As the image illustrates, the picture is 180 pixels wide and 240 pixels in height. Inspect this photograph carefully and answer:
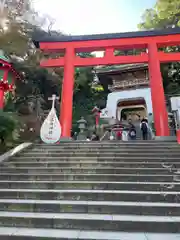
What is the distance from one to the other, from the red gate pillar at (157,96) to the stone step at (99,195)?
4.54m

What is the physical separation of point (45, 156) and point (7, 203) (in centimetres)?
252

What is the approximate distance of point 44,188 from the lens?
13.1 feet

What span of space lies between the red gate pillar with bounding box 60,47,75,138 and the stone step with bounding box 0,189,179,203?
4512 mm

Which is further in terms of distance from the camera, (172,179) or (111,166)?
(111,166)

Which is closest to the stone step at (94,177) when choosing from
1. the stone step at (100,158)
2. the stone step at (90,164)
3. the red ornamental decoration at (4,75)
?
the stone step at (90,164)

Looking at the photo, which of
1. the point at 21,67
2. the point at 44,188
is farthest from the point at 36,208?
the point at 21,67

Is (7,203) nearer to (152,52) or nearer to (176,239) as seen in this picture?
(176,239)

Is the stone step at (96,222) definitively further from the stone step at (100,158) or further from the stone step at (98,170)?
the stone step at (100,158)

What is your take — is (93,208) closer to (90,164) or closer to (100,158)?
(90,164)

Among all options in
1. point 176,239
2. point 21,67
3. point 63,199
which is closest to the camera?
point 176,239

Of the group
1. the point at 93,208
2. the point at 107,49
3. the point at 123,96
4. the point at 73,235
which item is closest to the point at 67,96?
the point at 107,49

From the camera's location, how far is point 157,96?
8.13m

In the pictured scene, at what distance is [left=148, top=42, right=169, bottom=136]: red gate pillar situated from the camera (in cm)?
779

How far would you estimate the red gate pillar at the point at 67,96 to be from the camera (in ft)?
27.2
